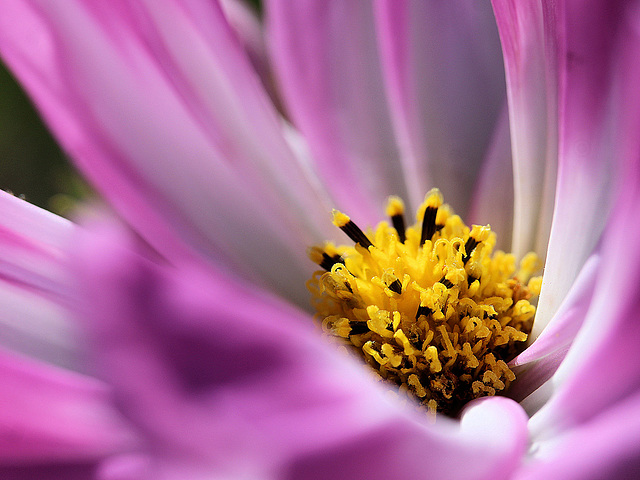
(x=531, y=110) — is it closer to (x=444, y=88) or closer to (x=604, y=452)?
(x=444, y=88)

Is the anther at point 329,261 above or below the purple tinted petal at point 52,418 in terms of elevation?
above

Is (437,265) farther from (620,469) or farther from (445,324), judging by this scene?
(620,469)

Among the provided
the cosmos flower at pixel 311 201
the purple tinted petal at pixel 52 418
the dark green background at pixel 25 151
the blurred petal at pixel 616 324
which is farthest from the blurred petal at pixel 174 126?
the dark green background at pixel 25 151

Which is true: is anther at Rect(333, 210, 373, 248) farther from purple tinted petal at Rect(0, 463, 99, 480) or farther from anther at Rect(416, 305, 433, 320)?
purple tinted petal at Rect(0, 463, 99, 480)

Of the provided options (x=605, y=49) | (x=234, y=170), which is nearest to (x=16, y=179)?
(x=234, y=170)

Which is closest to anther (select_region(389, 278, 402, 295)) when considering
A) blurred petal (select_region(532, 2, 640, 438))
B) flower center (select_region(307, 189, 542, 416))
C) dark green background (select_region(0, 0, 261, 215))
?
flower center (select_region(307, 189, 542, 416))

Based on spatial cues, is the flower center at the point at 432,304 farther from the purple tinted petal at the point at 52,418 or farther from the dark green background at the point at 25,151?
the dark green background at the point at 25,151

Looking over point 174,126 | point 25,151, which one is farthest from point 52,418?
point 25,151
